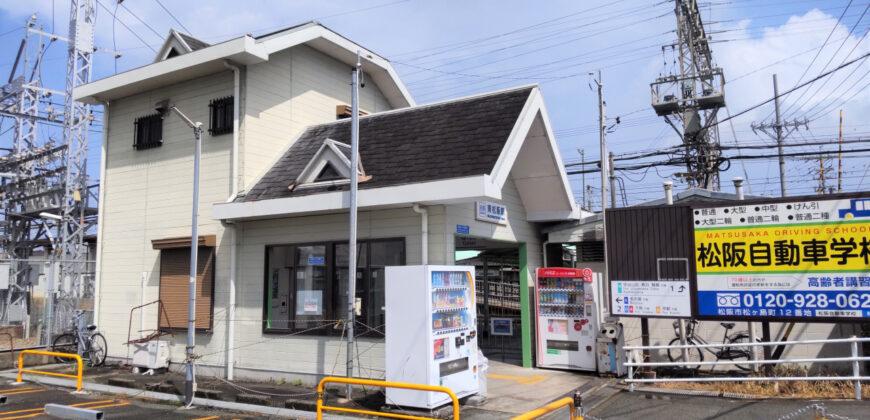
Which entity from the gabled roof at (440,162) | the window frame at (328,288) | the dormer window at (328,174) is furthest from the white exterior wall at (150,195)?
the dormer window at (328,174)

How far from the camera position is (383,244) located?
36.4ft

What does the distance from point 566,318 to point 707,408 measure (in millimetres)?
3816

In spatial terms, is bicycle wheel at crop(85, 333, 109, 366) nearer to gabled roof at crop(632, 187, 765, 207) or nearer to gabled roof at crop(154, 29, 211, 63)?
gabled roof at crop(154, 29, 211, 63)

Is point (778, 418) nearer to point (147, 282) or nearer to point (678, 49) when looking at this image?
point (147, 282)

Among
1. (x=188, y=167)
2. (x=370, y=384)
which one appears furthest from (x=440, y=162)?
(x=188, y=167)

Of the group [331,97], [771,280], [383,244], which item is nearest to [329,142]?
[383,244]

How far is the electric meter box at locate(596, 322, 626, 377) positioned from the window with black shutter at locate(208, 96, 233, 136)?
373 inches

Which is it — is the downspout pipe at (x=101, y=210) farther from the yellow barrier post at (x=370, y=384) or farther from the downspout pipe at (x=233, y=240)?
the yellow barrier post at (x=370, y=384)

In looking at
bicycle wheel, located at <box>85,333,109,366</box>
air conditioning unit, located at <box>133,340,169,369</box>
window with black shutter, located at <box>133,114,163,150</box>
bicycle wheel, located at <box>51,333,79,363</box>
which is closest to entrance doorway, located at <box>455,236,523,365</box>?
air conditioning unit, located at <box>133,340,169,369</box>

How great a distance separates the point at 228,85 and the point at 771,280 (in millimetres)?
12223

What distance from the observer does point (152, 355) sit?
12984 mm

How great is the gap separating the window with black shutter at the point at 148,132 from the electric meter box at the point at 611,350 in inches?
461

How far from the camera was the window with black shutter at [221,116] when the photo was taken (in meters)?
13.2

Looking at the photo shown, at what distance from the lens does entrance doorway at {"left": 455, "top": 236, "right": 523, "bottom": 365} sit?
597 inches
